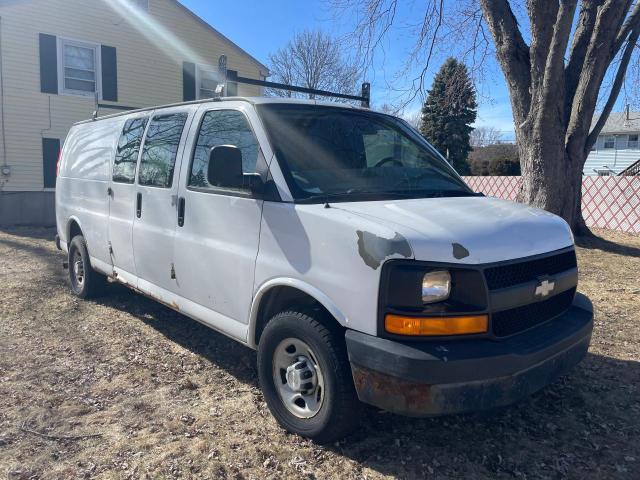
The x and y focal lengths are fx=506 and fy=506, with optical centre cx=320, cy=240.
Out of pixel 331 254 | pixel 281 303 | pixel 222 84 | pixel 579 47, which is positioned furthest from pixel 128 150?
pixel 579 47

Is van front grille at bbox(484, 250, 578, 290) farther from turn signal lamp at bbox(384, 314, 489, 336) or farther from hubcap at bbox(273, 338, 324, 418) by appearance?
hubcap at bbox(273, 338, 324, 418)

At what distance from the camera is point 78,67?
50.6 ft

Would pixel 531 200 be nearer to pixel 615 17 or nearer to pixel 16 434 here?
pixel 615 17

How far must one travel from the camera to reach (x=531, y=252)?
9.19ft

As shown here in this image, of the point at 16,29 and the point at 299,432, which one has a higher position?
the point at 16,29

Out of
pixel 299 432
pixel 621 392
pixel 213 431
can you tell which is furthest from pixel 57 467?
pixel 621 392

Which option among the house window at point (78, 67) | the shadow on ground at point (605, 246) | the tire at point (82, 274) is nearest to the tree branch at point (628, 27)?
the shadow on ground at point (605, 246)

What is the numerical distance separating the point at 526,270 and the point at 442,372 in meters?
0.82

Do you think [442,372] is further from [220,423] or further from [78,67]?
[78,67]

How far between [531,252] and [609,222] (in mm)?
12768

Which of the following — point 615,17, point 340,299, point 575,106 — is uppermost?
point 615,17

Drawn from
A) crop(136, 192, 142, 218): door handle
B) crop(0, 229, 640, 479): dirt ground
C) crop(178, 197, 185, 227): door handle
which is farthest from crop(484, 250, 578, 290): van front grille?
crop(136, 192, 142, 218): door handle

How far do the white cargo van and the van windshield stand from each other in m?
0.01

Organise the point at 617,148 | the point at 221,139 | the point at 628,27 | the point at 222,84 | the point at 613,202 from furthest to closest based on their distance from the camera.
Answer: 1. the point at 617,148
2. the point at 613,202
3. the point at 628,27
4. the point at 222,84
5. the point at 221,139
